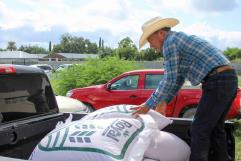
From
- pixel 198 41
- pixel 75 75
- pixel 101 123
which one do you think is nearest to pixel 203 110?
pixel 198 41

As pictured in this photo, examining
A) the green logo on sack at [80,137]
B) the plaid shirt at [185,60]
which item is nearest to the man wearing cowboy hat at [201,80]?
the plaid shirt at [185,60]

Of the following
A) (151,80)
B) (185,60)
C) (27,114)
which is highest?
(185,60)

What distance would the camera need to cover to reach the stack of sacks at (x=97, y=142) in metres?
2.96

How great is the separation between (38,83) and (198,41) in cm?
152

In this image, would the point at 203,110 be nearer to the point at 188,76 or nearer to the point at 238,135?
the point at 188,76

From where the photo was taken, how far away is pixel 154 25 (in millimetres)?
4090

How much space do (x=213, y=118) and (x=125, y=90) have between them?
7335mm

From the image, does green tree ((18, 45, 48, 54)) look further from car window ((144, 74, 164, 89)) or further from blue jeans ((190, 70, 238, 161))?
blue jeans ((190, 70, 238, 161))

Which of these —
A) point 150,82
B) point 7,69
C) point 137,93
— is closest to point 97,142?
point 7,69

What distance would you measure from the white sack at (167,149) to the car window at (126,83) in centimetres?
723

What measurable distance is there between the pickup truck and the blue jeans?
158 millimetres

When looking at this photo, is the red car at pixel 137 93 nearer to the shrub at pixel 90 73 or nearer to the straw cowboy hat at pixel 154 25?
the shrub at pixel 90 73

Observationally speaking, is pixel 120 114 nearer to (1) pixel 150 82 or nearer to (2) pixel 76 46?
(1) pixel 150 82

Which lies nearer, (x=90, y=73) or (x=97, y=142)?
(x=97, y=142)
